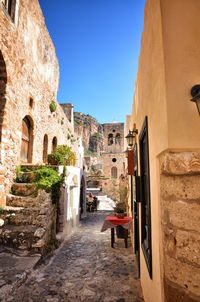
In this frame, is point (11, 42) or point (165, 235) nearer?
point (165, 235)

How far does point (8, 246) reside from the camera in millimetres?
4316

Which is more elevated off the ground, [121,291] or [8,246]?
[8,246]

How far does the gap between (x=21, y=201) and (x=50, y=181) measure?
104 cm

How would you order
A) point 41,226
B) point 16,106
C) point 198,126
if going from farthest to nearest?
1. point 16,106
2. point 41,226
3. point 198,126

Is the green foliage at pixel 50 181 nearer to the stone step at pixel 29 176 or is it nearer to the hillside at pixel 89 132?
the stone step at pixel 29 176

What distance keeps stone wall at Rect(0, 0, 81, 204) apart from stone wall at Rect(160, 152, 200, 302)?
5.31 meters

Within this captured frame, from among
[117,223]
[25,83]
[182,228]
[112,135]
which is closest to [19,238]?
[117,223]

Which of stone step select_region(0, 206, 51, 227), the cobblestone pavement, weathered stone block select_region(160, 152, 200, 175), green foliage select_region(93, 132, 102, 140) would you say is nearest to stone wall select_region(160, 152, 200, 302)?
weathered stone block select_region(160, 152, 200, 175)

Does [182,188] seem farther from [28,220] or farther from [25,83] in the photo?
[25,83]

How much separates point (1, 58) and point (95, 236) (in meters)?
7.26

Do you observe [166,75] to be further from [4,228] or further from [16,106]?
[16,106]

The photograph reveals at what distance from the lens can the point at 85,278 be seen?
3676mm

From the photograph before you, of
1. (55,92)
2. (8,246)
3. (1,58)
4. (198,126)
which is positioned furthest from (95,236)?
(55,92)

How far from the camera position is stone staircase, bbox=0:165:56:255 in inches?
170
